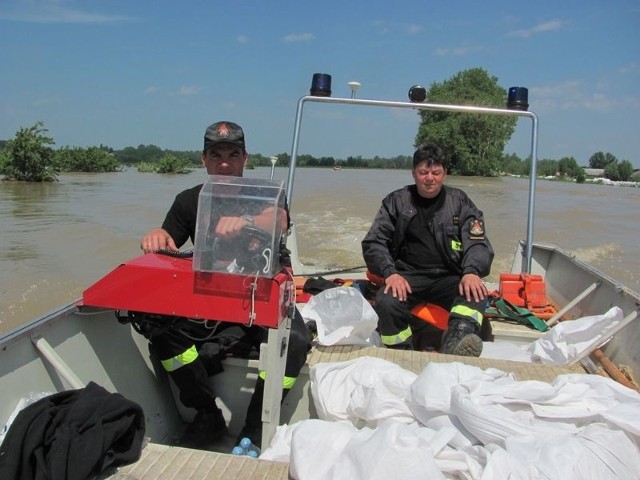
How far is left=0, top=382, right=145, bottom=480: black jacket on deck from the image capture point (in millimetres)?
1312

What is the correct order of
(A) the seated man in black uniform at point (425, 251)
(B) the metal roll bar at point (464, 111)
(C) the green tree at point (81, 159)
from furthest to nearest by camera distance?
(C) the green tree at point (81, 159) < (B) the metal roll bar at point (464, 111) < (A) the seated man in black uniform at point (425, 251)

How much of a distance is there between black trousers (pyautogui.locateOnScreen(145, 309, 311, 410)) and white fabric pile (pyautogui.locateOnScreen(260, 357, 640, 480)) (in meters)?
0.25

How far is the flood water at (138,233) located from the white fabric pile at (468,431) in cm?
278

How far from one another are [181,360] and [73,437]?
2.17 ft

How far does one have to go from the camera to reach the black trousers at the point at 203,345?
199 centimetres

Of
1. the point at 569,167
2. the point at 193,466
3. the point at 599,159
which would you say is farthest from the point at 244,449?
the point at 599,159

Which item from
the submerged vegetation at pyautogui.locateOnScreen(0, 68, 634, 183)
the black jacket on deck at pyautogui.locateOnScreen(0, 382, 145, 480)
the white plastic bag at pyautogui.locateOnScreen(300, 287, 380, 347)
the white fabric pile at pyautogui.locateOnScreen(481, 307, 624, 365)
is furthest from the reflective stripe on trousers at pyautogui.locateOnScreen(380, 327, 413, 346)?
the submerged vegetation at pyautogui.locateOnScreen(0, 68, 634, 183)

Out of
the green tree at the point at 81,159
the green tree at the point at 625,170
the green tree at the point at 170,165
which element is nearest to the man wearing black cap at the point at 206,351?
the green tree at the point at 81,159

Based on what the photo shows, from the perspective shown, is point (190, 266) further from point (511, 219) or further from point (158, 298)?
point (511, 219)

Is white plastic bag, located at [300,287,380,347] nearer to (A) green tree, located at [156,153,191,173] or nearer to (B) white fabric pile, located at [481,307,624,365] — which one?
(B) white fabric pile, located at [481,307,624,365]

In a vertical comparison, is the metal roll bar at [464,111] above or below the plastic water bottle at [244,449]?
above

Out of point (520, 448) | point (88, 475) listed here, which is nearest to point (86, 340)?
point (88, 475)

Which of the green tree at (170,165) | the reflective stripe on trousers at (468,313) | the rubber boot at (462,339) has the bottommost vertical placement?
the rubber boot at (462,339)

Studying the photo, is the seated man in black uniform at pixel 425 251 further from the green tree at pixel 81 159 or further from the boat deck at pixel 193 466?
the green tree at pixel 81 159
